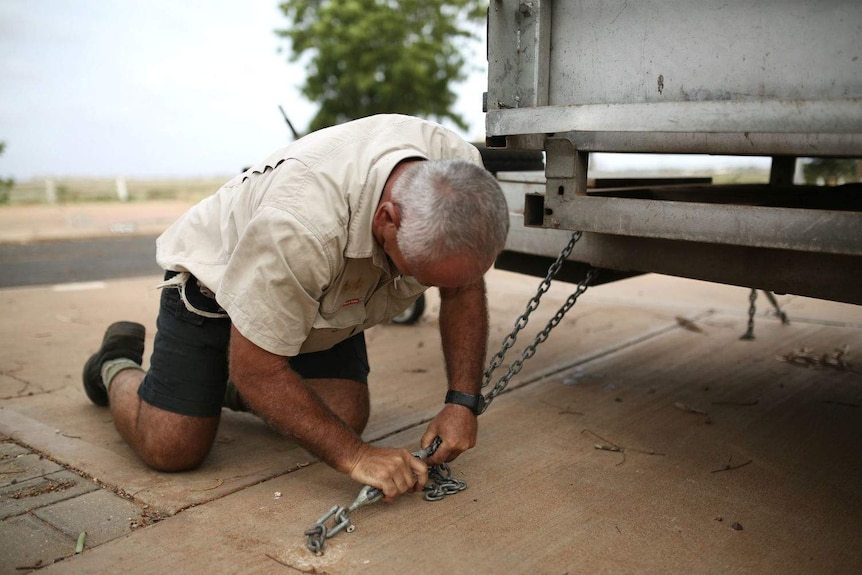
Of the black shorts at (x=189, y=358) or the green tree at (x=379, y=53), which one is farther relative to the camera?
the green tree at (x=379, y=53)

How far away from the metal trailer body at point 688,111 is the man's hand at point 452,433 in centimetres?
75

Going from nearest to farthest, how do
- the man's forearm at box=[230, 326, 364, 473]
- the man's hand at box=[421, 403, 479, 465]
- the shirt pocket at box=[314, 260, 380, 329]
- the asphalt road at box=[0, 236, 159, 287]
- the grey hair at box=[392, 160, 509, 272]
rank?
the grey hair at box=[392, 160, 509, 272], the man's forearm at box=[230, 326, 364, 473], the shirt pocket at box=[314, 260, 380, 329], the man's hand at box=[421, 403, 479, 465], the asphalt road at box=[0, 236, 159, 287]

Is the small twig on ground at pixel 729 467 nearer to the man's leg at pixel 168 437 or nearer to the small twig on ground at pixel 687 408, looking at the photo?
the small twig on ground at pixel 687 408

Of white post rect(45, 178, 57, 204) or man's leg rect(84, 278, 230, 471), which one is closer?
man's leg rect(84, 278, 230, 471)

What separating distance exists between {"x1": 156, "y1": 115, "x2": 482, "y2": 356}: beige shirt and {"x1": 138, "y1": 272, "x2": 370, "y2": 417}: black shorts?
10.1 inches

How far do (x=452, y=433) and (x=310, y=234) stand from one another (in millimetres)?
861

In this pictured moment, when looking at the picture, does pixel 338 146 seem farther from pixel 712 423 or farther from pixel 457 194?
pixel 712 423

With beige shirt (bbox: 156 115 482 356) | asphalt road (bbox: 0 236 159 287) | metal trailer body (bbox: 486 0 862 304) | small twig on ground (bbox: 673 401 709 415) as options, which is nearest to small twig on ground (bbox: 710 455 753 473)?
small twig on ground (bbox: 673 401 709 415)

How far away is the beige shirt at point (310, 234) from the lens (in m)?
2.10

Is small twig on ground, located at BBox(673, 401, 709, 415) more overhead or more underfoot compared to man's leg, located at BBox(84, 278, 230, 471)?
more underfoot

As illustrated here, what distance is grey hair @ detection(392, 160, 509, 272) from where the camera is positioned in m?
1.97

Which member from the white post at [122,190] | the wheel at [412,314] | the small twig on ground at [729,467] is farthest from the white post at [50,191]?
the small twig on ground at [729,467]

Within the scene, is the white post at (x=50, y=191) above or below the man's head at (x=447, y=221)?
below

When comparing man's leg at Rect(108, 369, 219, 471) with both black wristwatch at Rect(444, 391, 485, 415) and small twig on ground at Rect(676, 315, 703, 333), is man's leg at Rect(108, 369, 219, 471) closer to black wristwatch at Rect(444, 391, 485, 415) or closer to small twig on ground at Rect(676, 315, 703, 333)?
black wristwatch at Rect(444, 391, 485, 415)
